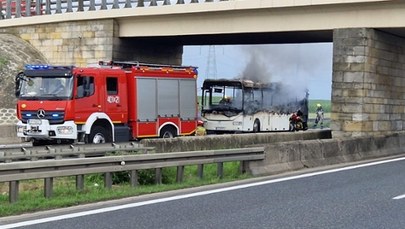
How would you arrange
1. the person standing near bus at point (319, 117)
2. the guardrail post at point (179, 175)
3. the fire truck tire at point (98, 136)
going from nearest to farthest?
the guardrail post at point (179, 175) < the fire truck tire at point (98, 136) < the person standing near bus at point (319, 117)

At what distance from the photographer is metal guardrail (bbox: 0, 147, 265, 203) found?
995 cm

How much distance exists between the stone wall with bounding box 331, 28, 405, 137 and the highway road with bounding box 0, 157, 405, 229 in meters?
11.4

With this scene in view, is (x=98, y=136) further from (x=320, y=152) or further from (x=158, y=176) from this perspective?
(x=158, y=176)

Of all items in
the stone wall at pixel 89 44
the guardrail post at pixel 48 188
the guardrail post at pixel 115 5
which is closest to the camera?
the guardrail post at pixel 48 188

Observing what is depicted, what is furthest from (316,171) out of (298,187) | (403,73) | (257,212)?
(403,73)

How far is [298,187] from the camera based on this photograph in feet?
43.4

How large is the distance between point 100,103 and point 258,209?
13.2m

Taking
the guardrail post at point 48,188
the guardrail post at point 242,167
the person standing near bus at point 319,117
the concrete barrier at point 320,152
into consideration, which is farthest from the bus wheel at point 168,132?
the person standing near bus at point 319,117

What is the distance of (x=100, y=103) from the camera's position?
22547 millimetres

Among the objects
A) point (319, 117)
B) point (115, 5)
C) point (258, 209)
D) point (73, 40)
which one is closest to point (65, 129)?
point (258, 209)

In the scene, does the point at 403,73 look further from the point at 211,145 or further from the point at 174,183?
the point at 174,183

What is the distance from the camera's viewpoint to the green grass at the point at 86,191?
993 cm

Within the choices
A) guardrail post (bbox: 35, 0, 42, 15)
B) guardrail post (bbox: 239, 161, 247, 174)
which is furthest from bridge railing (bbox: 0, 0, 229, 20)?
guardrail post (bbox: 239, 161, 247, 174)

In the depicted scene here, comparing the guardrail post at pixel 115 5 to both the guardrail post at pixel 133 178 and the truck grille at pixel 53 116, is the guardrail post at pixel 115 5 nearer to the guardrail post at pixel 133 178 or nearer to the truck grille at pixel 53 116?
the truck grille at pixel 53 116
